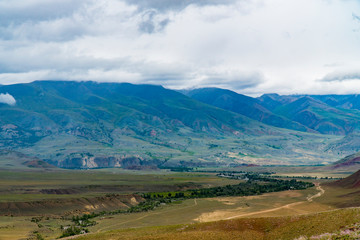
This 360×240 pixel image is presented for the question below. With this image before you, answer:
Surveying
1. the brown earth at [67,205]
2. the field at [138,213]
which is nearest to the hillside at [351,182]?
the field at [138,213]

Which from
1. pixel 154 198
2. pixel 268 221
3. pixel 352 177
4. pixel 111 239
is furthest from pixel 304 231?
pixel 352 177

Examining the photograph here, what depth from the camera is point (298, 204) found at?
411 feet

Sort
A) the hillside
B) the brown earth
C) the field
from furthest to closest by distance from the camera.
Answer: the hillside → the brown earth → the field

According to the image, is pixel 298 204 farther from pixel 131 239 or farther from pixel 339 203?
pixel 131 239

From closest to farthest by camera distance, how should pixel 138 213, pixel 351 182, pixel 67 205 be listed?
pixel 138 213, pixel 67 205, pixel 351 182

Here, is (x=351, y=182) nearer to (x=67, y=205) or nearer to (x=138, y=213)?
(x=138, y=213)

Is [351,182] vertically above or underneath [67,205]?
underneath

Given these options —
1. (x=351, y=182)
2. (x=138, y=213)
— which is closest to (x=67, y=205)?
(x=138, y=213)

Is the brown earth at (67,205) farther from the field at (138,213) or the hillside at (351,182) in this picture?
the hillside at (351,182)

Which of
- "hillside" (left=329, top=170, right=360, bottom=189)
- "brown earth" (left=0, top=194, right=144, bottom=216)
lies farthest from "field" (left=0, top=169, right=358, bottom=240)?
"hillside" (left=329, top=170, right=360, bottom=189)

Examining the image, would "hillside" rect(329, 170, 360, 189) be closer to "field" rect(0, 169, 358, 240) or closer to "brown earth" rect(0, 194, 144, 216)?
"field" rect(0, 169, 358, 240)

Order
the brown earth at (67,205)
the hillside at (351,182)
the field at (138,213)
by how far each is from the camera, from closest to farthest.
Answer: the field at (138,213)
the brown earth at (67,205)
the hillside at (351,182)

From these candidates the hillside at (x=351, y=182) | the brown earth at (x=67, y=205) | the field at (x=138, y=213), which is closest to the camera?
the field at (x=138, y=213)

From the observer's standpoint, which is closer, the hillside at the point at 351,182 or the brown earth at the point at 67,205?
the brown earth at the point at 67,205
